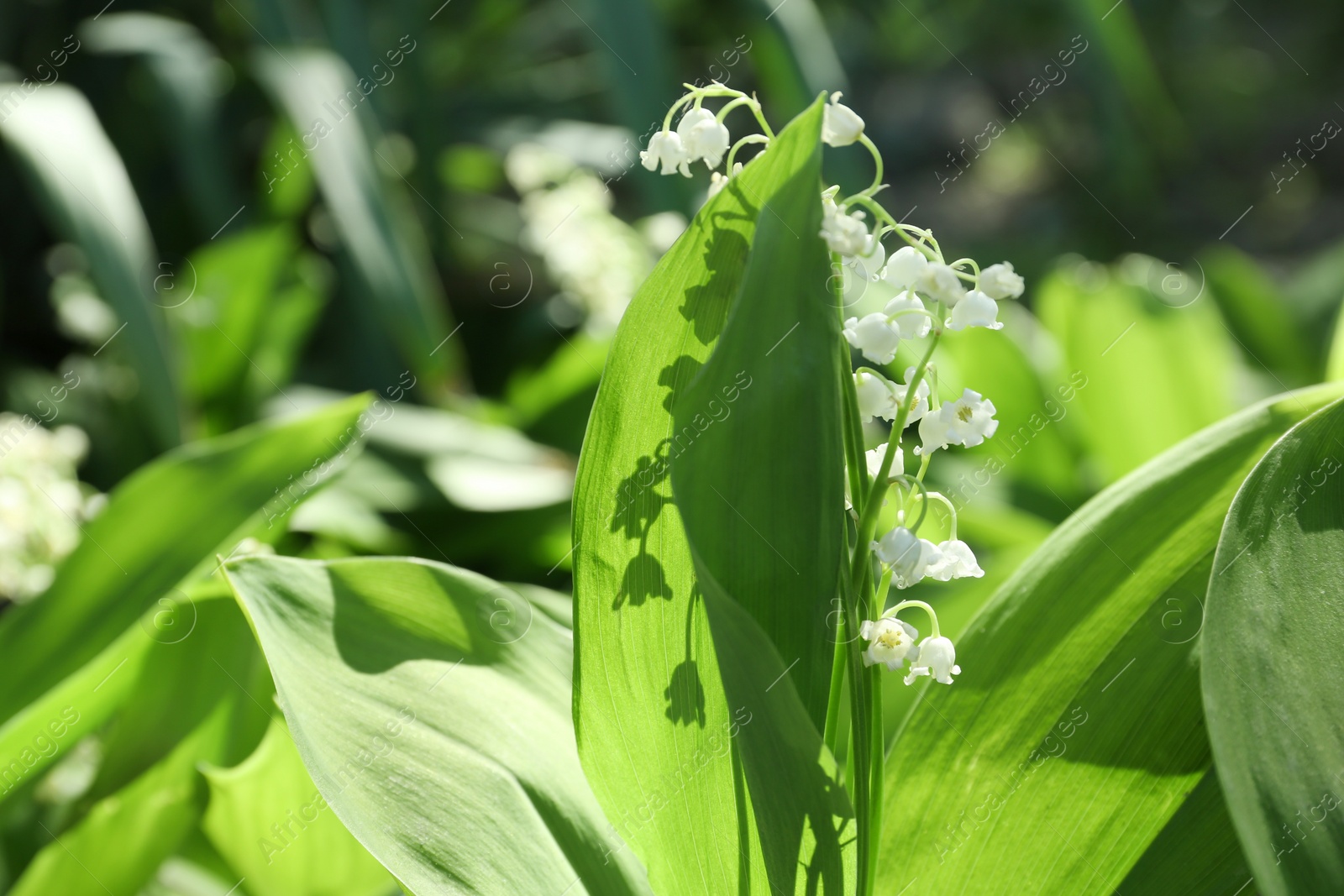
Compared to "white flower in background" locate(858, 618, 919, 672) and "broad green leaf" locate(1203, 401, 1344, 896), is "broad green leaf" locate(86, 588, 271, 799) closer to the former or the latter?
"white flower in background" locate(858, 618, 919, 672)

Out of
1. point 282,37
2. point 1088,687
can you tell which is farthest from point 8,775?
point 282,37

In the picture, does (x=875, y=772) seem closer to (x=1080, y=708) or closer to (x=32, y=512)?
(x=1080, y=708)

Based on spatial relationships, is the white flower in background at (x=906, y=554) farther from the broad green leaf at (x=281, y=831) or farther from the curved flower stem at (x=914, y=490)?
the broad green leaf at (x=281, y=831)

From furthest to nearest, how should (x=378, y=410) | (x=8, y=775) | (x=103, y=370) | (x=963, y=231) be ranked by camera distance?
(x=963, y=231) → (x=103, y=370) → (x=378, y=410) → (x=8, y=775)

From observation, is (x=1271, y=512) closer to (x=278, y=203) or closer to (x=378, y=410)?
(x=378, y=410)

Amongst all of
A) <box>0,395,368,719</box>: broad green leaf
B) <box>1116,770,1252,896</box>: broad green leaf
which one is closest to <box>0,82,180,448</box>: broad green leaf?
<box>0,395,368,719</box>: broad green leaf

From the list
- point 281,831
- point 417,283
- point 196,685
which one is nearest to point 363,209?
point 417,283

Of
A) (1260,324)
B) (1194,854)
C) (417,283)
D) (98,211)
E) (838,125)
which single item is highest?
(98,211)
